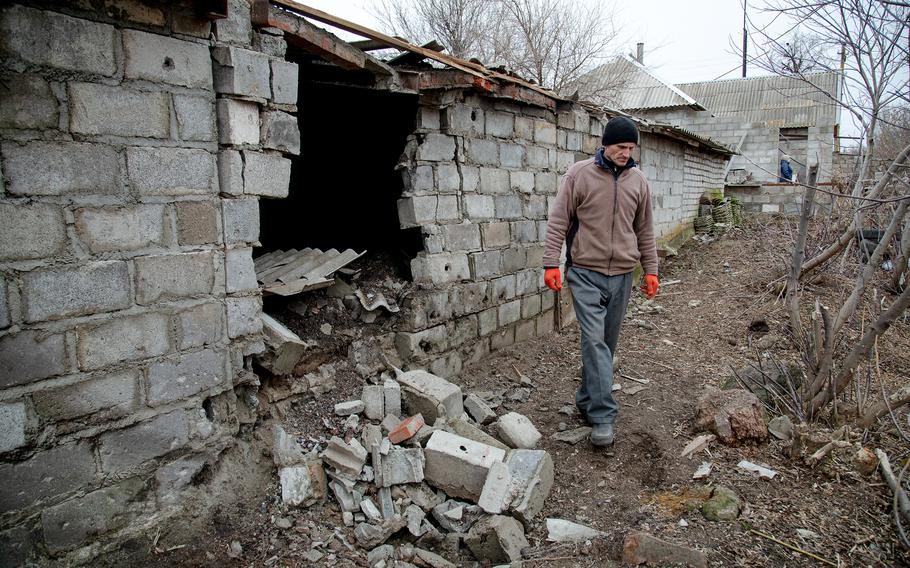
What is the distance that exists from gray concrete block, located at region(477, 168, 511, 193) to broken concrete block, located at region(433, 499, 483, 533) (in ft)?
8.86

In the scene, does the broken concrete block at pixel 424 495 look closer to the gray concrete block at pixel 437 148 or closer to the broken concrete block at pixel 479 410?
the broken concrete block at pixel 479 410

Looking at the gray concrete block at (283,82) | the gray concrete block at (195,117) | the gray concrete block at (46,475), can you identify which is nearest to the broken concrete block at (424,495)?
the gray concrete block at (46,475)

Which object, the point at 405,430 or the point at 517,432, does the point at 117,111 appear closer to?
the point at 405,430

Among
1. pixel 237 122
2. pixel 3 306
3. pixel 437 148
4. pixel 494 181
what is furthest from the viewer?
pixel 494 181

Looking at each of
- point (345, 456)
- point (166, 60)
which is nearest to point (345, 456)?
point (345, 456)

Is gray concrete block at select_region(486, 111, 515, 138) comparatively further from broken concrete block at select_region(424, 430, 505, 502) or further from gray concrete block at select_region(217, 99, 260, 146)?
broken concrete block at select_region(424, 430, 505, 502)

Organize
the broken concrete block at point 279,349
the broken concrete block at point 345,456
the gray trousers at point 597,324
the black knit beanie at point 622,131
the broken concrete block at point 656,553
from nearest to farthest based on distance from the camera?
the broken concrete block at point 656,553 → the broken concrete block at point 345,456 → the broken concrete block at point 279,349 → the black knit beanie at point 622,131 → the gray trousers at point 597,324

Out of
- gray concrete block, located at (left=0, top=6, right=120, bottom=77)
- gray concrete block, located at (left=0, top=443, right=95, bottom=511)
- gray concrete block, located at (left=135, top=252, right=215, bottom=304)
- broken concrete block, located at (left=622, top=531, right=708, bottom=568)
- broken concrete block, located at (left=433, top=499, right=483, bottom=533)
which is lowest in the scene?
broken concrete block, located at (left=433, top=499, right=483, bottom=533)

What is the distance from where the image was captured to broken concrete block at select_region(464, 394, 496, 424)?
3.95m

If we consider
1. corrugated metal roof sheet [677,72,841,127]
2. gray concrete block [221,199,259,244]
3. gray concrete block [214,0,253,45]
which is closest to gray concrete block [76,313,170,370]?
gray concrete block [221,199,259,244]

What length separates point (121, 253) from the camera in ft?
8.54

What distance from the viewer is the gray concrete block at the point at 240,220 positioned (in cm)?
297

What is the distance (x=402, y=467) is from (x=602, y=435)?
129 cm

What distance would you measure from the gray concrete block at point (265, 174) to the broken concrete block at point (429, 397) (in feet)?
4.90
